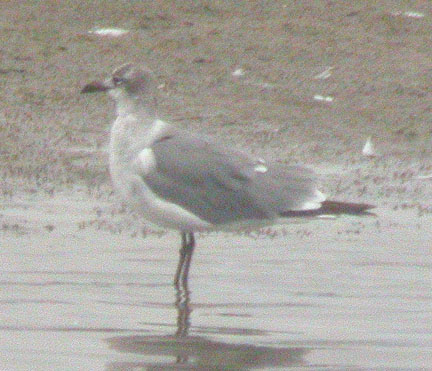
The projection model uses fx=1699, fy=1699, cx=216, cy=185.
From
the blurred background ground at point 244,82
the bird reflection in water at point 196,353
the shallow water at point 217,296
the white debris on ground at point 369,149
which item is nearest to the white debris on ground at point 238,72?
the blurred background ground at point 244,82

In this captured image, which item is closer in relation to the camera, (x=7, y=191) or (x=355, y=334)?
(x=355, y=334)

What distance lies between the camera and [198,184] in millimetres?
8828

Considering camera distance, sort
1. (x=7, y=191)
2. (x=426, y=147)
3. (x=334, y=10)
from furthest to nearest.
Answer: (x=334, y=10) < (x=426, y=147) < (x=7, y=191)

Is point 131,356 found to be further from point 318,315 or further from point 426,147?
point 426,147

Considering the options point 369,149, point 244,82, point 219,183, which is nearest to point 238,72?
point 244,82

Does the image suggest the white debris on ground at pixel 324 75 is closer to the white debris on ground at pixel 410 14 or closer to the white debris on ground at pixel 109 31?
the white debris on ground at pixel 410 14

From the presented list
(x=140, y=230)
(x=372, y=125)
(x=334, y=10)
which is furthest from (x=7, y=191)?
(x=334, y=10)

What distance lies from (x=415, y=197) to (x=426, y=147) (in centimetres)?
142

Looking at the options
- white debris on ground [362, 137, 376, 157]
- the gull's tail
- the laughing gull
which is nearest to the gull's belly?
the laughing gull

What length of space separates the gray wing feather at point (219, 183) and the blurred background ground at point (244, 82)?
1.85 m

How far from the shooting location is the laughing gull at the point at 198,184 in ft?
28.4

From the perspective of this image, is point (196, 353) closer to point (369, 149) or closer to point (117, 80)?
point (117, 80)

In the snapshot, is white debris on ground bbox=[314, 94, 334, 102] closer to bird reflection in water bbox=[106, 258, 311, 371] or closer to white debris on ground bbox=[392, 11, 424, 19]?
white debris on ground bbox=[392, 11, 424, 19]

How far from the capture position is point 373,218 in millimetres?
10039
